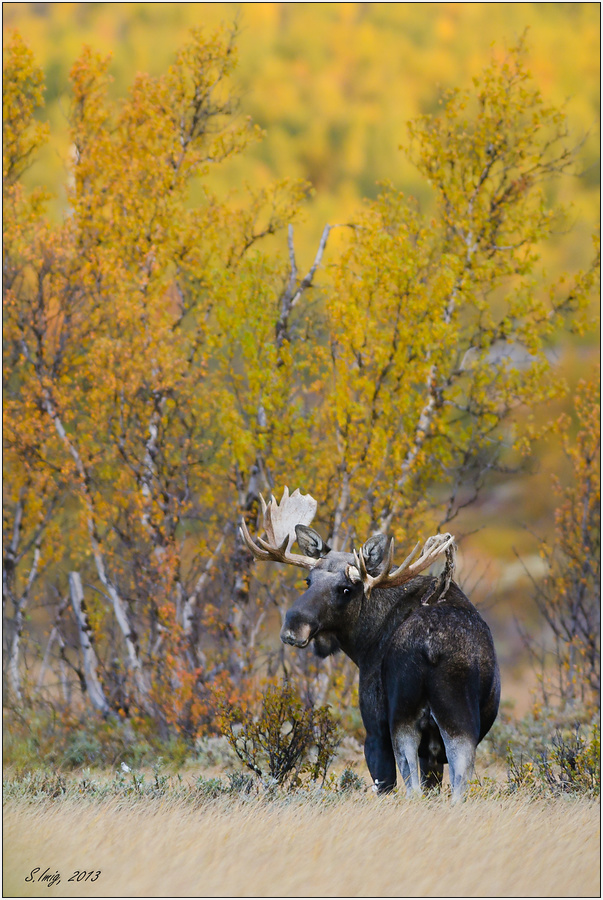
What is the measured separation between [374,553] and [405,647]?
736 mm

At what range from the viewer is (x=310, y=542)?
25.9ft

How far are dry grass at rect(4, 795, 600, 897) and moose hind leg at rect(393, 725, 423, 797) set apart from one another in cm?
19

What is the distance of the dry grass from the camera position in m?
6.11

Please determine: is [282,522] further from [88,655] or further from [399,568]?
[88,655]

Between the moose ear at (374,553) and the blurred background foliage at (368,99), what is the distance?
622cm

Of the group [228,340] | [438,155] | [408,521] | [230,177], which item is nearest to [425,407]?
[408,521]

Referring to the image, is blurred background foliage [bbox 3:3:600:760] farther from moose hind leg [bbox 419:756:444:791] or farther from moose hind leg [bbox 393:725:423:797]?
moose hind leg [bbox 393:725:423:797]

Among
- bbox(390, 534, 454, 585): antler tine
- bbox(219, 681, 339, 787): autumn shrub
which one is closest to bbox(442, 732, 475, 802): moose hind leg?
bbox(390, 534, 454, 585): antler tine

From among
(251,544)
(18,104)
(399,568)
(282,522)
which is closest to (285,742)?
(282,522)

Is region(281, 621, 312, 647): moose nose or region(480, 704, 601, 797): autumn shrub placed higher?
region(281, 621, 312, 647): moose nose

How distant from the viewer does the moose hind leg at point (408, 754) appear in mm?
7160

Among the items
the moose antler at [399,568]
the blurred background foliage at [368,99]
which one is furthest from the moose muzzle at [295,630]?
the blurred background foliage at [368,99]

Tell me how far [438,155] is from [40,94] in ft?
20.3

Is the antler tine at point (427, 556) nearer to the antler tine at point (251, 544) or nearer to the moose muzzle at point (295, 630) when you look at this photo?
the moose muzzle at point (295, 630)
